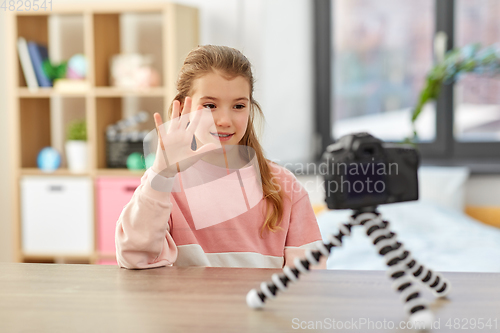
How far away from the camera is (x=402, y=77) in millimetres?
2963

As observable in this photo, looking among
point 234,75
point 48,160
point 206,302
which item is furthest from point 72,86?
point 206,302

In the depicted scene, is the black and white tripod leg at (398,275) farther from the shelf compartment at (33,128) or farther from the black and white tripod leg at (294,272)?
the shelf compartment at (33,128)

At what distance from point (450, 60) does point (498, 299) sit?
2.32 m

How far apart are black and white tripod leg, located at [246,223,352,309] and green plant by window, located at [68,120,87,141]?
7.68ft

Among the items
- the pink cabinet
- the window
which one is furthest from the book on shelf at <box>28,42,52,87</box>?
the window

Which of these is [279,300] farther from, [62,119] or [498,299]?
[62,119]

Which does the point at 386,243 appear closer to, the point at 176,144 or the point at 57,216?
the point at 176,144

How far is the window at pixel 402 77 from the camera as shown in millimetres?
2842

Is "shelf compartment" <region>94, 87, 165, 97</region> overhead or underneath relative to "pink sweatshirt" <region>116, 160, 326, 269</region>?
overhead

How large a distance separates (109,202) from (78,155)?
1.03 ft

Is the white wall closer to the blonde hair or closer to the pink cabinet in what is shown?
the pink cabinet

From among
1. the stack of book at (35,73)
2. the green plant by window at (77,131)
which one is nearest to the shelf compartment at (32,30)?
the stack of book at (35,73)

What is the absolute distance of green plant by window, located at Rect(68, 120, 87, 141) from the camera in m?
2.61

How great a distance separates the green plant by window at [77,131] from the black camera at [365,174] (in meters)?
2.40
